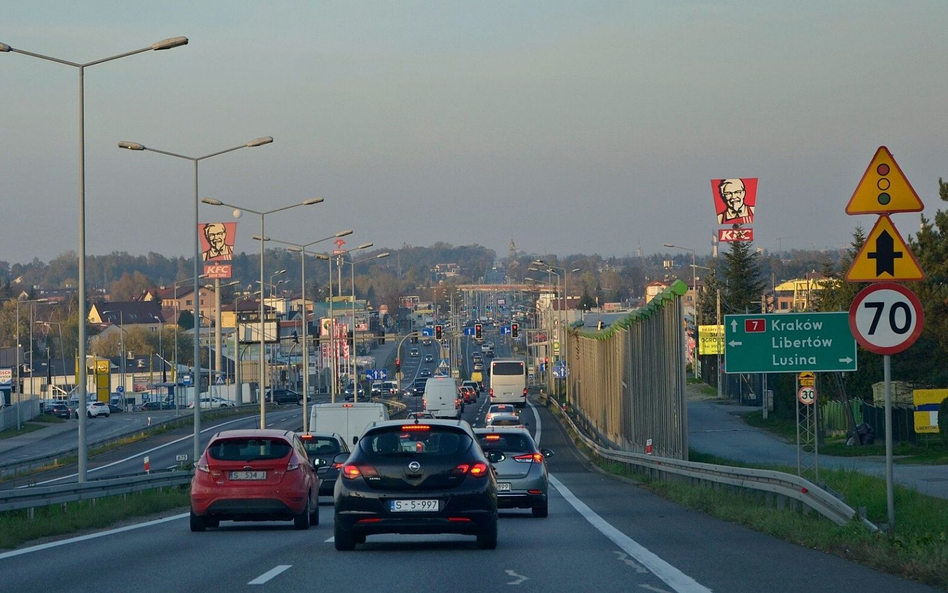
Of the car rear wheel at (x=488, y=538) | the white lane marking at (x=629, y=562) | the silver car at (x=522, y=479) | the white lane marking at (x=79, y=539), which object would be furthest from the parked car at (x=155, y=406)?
the white lane marking at (x=629, y=562)

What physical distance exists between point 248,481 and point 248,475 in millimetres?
83

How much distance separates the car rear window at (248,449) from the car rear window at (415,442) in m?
4.45

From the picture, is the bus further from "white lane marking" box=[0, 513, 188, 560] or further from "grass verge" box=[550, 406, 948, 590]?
"white lane marking" box=[0, 513, 188, 560]

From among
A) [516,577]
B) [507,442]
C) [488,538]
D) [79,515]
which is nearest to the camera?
[516,577]

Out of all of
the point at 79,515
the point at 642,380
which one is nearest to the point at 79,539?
the point at 79,515

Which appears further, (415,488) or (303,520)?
(303,520)

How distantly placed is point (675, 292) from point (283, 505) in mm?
19873

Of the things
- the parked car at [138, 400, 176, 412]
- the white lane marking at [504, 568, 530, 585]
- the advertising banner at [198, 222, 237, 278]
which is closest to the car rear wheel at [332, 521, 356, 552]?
the white lane marking at [504, 568, 530, 585]

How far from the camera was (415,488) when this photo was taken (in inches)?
530

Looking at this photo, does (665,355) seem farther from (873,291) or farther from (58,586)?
(58,586)

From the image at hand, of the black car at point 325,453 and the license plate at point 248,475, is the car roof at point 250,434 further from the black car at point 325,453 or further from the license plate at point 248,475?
the black car at point 325,453

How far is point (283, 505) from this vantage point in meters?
17.9

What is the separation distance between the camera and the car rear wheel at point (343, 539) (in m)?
13.7

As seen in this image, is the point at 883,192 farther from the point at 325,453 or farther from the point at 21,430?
the point at 21,430
